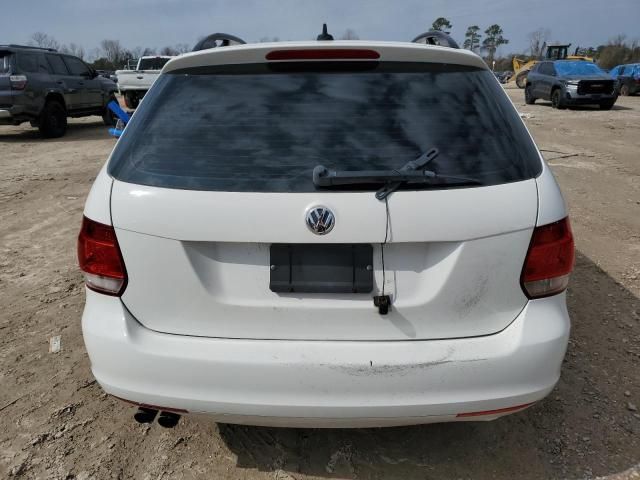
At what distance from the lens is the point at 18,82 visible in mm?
11938

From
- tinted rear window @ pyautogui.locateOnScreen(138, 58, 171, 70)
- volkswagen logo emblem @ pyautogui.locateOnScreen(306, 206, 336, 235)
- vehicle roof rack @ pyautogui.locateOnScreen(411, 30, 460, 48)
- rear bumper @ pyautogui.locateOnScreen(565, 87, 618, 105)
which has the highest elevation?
vehicle roof rack @ pyautogui.locateOnScreen(411, 30, 460, 48)

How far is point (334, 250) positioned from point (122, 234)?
77cm

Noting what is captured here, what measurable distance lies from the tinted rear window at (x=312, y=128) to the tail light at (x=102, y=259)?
8.6 inches

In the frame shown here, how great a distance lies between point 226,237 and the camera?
5.74ft

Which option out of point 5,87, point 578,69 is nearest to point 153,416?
point 5,87

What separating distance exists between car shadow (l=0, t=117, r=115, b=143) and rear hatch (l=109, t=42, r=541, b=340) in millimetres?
12956

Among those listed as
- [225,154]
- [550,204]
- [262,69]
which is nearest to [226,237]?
[225,154]

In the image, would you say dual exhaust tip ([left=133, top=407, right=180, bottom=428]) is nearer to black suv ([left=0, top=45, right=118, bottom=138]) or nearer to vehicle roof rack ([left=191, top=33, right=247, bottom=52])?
vehicle roof rack ([left=191, top=33, right=247, bottom=52])

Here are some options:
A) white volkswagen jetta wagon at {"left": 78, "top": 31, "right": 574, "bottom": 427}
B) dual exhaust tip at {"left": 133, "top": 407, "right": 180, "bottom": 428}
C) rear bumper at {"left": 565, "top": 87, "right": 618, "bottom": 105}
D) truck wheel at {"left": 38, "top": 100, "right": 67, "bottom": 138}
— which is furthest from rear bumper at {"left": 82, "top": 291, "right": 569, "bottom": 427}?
rear bumper at {"left": 565, "top": 87, "right": 618, "bottom": 105}

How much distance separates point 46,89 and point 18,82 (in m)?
0.79

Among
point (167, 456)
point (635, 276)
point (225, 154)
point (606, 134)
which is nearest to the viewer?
point (225, 154)

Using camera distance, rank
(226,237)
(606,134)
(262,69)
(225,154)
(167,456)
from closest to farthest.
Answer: (226,237) < (225,154) < (262,69) < (167,456) < (606,134)

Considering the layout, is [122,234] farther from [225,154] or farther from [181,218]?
[225,154]

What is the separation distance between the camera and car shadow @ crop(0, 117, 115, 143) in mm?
13414
